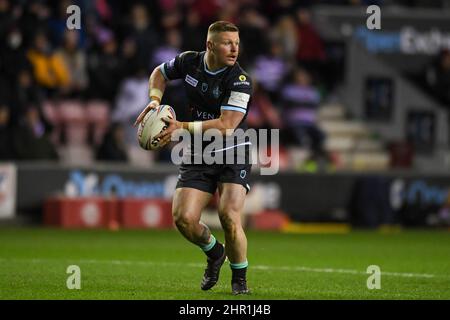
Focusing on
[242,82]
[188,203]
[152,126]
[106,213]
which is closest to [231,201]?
[188,203]

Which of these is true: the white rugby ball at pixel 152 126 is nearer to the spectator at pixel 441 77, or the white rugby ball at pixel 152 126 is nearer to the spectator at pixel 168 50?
the spectator at pixel 168 50

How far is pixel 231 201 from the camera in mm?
9461

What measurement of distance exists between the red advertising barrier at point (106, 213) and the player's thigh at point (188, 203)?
9976 millimetres

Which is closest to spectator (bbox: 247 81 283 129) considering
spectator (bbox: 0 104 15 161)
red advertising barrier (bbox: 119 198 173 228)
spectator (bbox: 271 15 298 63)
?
spectator (bbox: 271 15 298 63)

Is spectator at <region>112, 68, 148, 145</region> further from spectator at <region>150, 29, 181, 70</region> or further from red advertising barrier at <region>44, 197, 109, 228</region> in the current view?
red advertising barrier at <region>44, 197, 109, 228</region>

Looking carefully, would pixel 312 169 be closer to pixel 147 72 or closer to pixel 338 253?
pixel 147 72

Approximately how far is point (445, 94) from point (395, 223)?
4.71m

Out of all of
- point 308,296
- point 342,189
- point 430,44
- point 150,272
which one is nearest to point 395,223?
point 342,189

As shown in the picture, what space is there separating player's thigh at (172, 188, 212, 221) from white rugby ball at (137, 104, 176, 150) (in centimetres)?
56

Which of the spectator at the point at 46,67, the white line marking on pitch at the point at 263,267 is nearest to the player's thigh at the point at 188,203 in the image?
the white line marking on pitch at the point at 263,267

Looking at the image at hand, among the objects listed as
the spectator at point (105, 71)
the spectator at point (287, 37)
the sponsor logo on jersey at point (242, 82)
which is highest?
the spectator at point (287, 37)

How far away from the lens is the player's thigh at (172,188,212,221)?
Answer: 31.3ft

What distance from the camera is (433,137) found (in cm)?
2494

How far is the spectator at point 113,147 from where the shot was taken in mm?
20688
